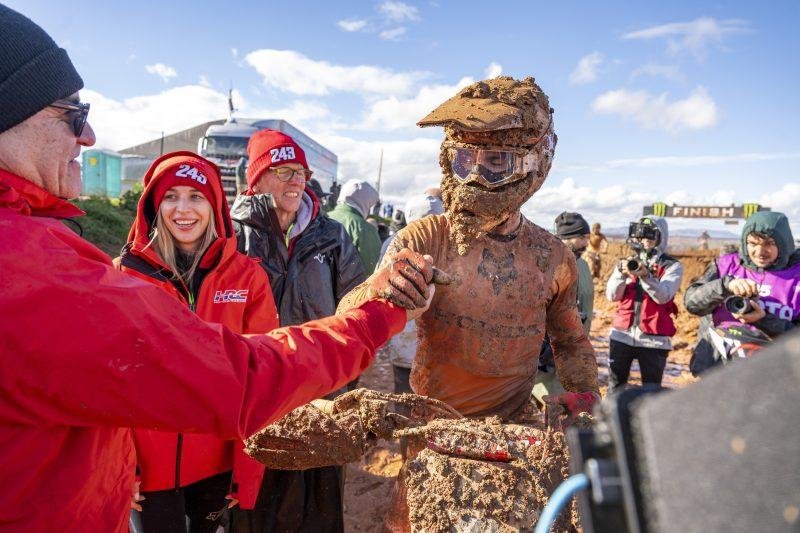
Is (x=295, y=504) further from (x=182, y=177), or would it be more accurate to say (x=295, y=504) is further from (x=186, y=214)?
(x=182, y=177)

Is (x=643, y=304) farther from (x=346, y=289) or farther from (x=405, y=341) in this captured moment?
(x=346, y=289)

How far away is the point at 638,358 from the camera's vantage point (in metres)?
4.91

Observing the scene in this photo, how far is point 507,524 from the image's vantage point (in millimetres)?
1476

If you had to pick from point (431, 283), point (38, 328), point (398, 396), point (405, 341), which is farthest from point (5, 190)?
point (405, 341)

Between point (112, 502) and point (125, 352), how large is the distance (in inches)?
23.1

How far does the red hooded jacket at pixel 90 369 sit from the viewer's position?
90cm

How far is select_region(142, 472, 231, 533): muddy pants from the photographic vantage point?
2.03 meters

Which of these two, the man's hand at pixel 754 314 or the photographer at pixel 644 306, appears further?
the photographer at pixel 644 306

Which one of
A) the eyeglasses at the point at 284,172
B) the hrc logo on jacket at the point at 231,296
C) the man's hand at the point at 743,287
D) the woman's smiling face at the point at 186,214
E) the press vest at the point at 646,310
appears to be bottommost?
the press vest at the point at 646,310

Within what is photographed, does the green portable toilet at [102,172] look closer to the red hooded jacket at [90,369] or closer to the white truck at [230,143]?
the white truck at [230,143]

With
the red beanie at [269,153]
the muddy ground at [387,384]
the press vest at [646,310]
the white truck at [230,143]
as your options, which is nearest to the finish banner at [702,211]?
the muddy ground at [387,384]

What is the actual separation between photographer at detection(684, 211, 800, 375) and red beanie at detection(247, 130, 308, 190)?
10.9ft

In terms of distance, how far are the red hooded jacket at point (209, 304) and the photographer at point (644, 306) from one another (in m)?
3.76

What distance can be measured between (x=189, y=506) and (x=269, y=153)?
2.32 metres
